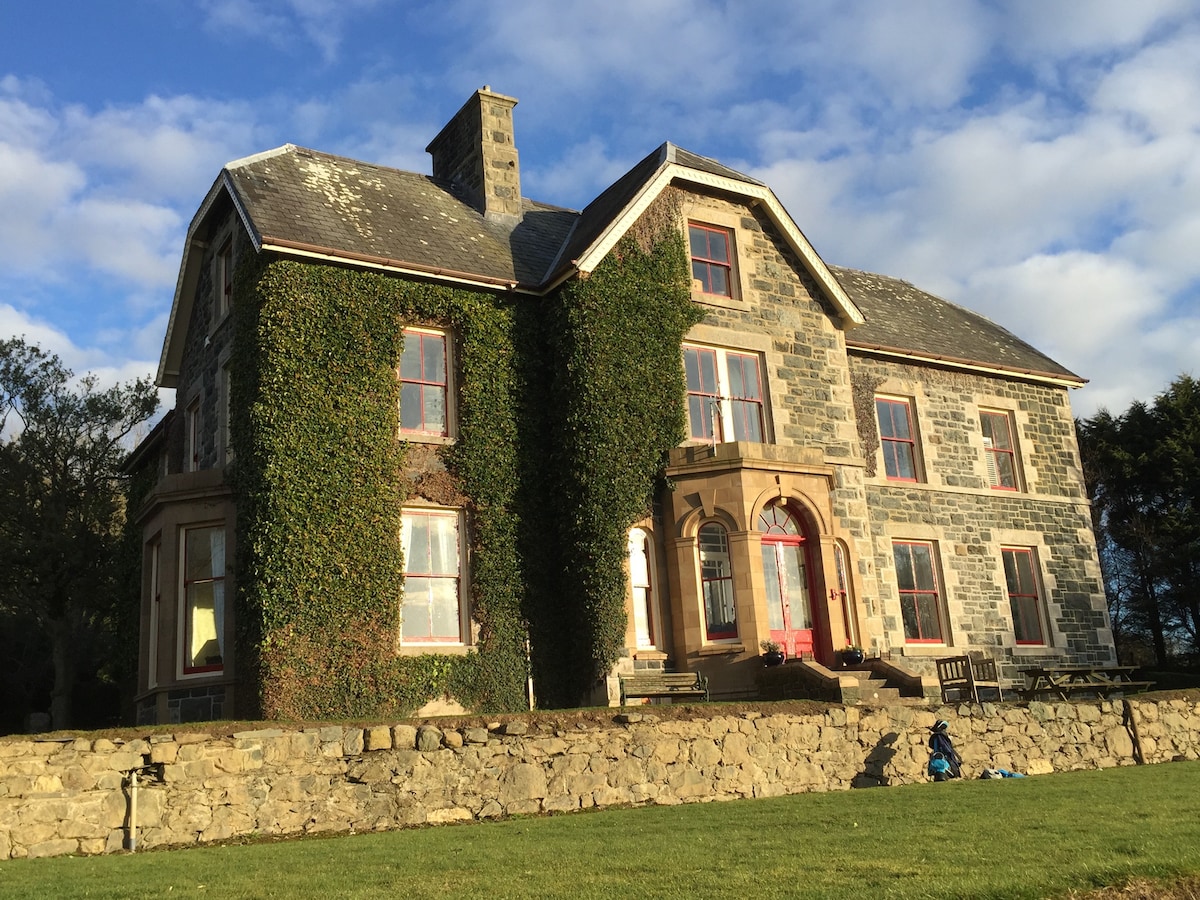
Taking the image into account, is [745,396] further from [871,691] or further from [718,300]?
[871,691]

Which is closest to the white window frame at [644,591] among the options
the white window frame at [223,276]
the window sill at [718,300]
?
the window sill at [718,300]

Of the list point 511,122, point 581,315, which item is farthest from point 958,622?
point 511,122

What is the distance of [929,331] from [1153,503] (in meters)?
19.6

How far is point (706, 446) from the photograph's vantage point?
65.5 ft

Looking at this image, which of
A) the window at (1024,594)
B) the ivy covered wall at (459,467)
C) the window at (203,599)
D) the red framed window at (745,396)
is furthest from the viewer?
the window at (1024,594)

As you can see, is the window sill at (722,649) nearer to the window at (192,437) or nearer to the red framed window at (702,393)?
the red framed window at (702,393)

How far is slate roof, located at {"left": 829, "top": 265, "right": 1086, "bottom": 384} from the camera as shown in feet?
82.8

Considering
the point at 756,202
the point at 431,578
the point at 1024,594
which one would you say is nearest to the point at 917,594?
the point at 1024,594

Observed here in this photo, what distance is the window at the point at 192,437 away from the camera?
22297mm

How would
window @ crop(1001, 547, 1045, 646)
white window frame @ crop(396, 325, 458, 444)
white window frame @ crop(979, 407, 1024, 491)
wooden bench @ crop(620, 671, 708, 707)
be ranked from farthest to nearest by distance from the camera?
white window frame @ crop(979, 407, 1024, 491)
window @ crop(1001, 547, 1045, 646)
white window frame @ crop(396, 325, 458, 444)
wooden bench @ crop(620, 671, 708, 707)

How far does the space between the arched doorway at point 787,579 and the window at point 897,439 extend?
4.47m

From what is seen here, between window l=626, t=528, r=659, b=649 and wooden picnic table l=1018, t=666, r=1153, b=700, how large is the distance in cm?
702

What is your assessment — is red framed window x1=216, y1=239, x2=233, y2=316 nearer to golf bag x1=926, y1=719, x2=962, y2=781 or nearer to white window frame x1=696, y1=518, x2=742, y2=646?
white window frame x1=696, y1=518, x2=742, y2=646

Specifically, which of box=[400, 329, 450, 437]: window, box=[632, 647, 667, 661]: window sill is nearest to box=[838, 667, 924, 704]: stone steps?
box=[632, 647, 667, 661]: window sill
